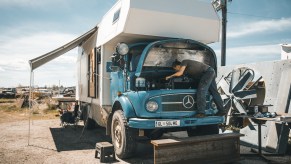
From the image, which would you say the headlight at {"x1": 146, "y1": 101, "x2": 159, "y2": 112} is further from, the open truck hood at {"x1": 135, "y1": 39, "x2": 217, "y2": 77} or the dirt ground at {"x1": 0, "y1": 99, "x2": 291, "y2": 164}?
the dirt ground at {"x1": 0, "y1": 99, "x2": 291, "y2": 164}

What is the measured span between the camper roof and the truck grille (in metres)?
1.96

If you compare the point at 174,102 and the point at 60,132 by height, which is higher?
the point at 174,102

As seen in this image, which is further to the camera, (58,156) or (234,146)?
(58,156)

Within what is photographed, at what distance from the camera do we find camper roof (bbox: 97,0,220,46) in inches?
254

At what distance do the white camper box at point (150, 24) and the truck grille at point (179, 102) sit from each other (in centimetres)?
196

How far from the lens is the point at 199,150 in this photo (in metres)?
5.18

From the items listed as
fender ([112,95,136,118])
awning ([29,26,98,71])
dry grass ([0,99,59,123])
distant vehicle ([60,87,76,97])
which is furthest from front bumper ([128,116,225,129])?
distant vehicle ([60,87,76,97])

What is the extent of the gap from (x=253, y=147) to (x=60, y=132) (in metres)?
6.89

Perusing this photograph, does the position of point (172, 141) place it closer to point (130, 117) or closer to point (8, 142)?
point (130, 117)

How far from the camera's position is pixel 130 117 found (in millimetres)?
5551

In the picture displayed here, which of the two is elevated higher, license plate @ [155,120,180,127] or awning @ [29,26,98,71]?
awning @ [29,26,98,71]

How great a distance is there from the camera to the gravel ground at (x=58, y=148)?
6145mm

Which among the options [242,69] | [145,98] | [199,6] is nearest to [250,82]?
[242,69]

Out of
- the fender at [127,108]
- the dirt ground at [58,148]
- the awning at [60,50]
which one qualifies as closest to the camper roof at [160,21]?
the awning at [60,50]
